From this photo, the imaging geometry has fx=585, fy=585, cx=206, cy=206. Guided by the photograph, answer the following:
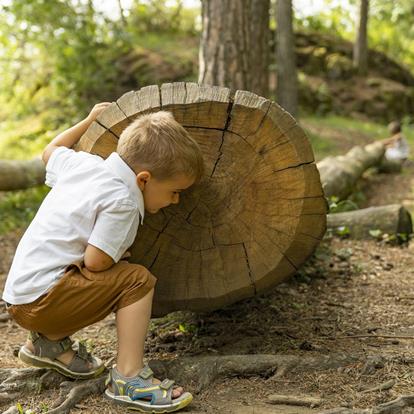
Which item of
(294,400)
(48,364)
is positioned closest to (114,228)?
(48,364)

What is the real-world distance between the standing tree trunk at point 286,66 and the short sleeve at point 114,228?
8.99 metres

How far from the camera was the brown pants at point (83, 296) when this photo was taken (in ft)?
8.44

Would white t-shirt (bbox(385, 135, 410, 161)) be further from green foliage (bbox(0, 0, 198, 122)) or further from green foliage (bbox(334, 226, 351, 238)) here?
green foliage (bbox(334, 226, 351, 238))

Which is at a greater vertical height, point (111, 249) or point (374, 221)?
point (111, 249)

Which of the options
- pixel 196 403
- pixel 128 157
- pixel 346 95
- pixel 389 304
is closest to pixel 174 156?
pixel 128 157

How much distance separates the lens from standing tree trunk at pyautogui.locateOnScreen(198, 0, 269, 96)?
20.2ft

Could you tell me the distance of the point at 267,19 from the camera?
21.8 feet

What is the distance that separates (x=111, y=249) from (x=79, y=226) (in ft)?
0.59

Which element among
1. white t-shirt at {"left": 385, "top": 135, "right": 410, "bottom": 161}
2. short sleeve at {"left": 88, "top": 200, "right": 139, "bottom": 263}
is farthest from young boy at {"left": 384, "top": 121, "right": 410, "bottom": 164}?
short sleeve at {"left": 88, "top": 200, "right": 139, "bottom": 263}

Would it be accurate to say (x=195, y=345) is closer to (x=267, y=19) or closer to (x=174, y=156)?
(x=174, y=156)

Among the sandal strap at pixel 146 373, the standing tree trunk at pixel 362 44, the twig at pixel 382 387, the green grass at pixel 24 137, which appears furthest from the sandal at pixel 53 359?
the standing tree trunk at pixel 362 44

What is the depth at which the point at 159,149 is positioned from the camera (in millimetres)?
2557

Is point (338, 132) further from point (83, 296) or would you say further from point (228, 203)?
point (83, 296)

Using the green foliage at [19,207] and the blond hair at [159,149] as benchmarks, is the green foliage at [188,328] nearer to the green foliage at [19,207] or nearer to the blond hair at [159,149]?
the blond hair at [159,149]
